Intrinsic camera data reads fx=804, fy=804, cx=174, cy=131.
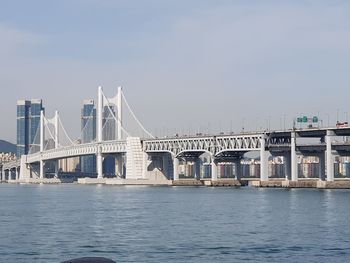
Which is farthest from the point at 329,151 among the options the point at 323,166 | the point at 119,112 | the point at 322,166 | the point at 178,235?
the point at 178,235

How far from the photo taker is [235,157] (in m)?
153

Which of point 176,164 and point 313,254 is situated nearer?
point 313,254

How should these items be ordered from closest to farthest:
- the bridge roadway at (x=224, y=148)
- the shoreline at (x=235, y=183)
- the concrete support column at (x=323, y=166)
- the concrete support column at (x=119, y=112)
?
the bridge roadway at (x=224, y=148)
the shoreline at (x=235, y=183)
the concrete support column at (x=323, y=166)
the concrete support column at (x=119, y=112)

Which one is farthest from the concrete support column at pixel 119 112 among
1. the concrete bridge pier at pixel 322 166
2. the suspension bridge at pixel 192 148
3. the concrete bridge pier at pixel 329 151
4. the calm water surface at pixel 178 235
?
the calm water surface at pixel 178 235

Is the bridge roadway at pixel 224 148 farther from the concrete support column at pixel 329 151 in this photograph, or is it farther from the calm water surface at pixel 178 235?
the calm water surface at pixel 178 235

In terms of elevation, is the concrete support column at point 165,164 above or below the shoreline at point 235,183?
above

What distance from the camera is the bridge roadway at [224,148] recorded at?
12391 cm

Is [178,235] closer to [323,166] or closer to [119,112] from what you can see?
[323,166]

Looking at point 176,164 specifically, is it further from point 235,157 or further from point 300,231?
point 300,231

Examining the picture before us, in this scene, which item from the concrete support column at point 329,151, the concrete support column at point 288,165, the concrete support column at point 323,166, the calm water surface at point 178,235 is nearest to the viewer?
the calm water surface at point 178,235

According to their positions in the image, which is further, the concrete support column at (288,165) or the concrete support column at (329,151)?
the concrete support column at (288,165)

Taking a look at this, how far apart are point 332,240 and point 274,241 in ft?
10.4

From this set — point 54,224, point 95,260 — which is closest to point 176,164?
point 54,224

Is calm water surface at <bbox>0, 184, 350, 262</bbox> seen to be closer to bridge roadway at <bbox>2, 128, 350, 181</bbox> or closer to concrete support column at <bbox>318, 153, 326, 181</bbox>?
bridge roadway at <bbox>2, 128, 350, 181</bbox>
